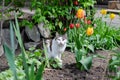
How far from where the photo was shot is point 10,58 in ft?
3.89

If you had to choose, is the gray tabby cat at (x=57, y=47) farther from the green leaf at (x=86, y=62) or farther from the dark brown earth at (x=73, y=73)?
the green leaf at (x=86, y=62)

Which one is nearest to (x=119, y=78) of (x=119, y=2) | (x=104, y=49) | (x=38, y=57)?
(x=38, y=57)

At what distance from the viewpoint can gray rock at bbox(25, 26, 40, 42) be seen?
4098 millimetres

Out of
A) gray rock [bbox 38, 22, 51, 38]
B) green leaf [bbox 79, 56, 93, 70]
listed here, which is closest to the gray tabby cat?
green leaf [bbox 79, 56, 93, 70]

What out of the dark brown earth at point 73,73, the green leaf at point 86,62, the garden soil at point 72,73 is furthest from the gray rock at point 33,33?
the green leaf at point 86,62

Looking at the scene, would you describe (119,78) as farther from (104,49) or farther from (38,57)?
(104,49)

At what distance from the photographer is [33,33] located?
161 inches

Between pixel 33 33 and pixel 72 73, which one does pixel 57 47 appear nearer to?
pixel 72 73

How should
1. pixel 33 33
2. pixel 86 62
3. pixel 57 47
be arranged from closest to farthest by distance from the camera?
1. pixel 86 62
2. pixel 57 47
3. pixel 33 33

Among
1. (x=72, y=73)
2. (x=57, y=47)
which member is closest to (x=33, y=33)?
(x=57, y=47)

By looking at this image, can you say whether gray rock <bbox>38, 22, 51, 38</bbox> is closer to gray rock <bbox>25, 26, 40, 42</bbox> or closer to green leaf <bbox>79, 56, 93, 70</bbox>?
gray rock <bbox>25, 26, 40, 42</bbox>

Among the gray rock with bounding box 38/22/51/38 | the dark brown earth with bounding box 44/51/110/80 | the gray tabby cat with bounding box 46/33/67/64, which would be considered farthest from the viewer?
the gray rock with bounding box 38/22/51/38

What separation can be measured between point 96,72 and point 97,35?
1313mm

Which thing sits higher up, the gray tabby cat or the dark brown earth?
the gray tabby cat
